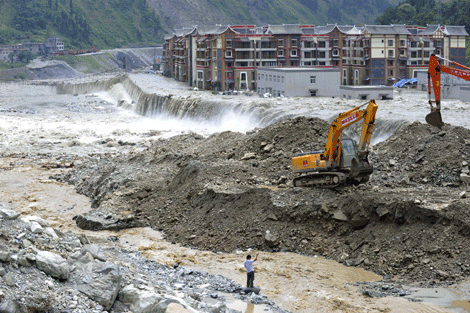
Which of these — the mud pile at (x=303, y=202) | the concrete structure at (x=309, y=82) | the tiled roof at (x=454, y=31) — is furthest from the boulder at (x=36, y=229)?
the tiled roof at (x=454, y=31)

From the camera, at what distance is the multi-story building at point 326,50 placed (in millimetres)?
91625

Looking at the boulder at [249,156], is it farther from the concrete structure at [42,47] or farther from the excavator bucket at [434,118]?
the concrete structure at [42,47]

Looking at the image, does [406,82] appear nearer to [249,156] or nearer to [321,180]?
[249,156]

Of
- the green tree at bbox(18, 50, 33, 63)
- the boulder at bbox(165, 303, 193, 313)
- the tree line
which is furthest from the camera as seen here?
the green tree at bbox(18, 50, 33, 63)

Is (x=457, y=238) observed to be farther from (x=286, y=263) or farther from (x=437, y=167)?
(x=437, y=167)

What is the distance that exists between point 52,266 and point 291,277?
8.28 metres

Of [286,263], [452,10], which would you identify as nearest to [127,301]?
[286,263]

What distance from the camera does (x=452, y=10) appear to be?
392ft

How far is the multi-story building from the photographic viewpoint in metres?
91.6

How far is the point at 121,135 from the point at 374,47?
153 feet

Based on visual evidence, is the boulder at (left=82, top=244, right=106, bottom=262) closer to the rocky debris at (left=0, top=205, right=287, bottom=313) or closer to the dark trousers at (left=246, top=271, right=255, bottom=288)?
the rocky debris at (left=0, top=205, right=287, bottom=313)

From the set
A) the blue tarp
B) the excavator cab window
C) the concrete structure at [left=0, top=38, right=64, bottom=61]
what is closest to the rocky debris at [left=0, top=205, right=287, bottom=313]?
the excavator cab window

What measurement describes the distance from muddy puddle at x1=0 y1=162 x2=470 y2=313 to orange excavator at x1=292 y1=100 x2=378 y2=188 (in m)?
4.44

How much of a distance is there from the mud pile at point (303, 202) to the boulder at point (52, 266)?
9.04 meters
